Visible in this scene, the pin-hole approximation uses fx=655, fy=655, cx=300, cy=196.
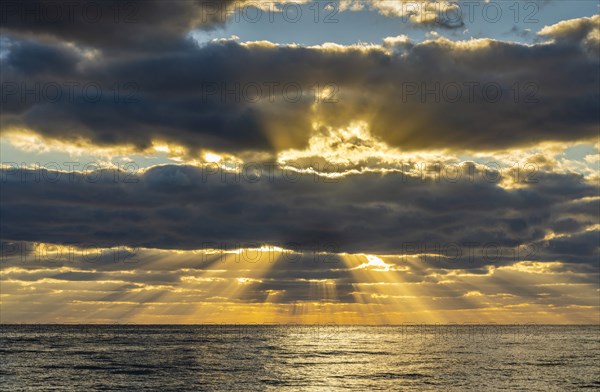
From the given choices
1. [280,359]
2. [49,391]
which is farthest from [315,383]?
[280,359]

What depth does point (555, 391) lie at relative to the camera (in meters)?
90.2

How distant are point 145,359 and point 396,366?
180 ft

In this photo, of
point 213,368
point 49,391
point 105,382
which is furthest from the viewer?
point 213,368

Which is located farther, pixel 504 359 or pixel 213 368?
pixel 504 359

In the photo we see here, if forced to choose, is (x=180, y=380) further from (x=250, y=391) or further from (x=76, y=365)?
(x=76, y=365)

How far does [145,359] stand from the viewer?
142875 mm

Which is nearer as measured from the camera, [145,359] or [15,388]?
[15,388]

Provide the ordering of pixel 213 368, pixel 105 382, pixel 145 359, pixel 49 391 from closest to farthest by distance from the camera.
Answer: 1. pixel 49 391
2. pixel 105 382
3. pixel 213 368
4. pixel 145 359

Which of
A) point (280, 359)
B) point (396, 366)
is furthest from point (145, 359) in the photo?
point (396, 366)

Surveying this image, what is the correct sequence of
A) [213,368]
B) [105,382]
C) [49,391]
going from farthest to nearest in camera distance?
[213,368] < [105,382] < [49,391]

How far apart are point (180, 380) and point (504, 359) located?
7779 cm

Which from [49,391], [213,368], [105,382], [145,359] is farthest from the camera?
[145,359]

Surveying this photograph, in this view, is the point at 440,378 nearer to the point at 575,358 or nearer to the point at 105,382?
the point at 105,382

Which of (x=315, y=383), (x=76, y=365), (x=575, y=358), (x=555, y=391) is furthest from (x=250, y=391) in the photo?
(x=575, y=358)
